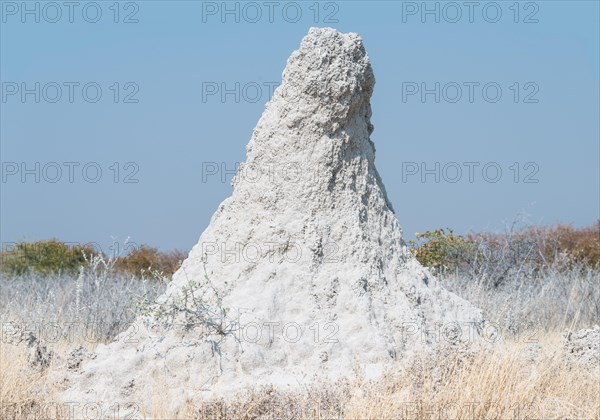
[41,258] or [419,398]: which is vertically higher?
[419,398]

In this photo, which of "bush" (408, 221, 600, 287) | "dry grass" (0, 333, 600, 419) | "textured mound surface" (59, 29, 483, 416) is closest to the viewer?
"dry grass" (0, 333, 600, 419)

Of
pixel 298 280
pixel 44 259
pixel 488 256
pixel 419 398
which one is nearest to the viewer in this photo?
pixel 419 398

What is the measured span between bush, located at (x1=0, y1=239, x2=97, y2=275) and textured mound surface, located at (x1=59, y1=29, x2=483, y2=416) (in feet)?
47.8

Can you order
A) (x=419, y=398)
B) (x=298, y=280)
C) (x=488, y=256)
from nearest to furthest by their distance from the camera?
(x=419, y=398), (x=298, y=280), (x=488, y=256)

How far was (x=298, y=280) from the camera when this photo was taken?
6.12 metres

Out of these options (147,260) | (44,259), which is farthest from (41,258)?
(147,260)

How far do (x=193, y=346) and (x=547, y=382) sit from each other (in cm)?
239

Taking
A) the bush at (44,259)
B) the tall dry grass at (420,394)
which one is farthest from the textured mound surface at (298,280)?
the bush at (44,259)

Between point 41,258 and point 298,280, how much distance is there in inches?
633

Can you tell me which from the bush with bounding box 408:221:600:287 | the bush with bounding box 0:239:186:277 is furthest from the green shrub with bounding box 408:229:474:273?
the bush with bounding box 0:239:186:277

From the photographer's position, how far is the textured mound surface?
5707mm

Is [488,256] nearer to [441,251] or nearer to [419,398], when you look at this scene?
[441,251]

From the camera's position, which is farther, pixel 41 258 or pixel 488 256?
pixel 41 258

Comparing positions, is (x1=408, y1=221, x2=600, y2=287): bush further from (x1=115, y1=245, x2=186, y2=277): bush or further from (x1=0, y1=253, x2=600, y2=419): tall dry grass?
(x1=115, y1=245, x2=186, y2=277): bush
